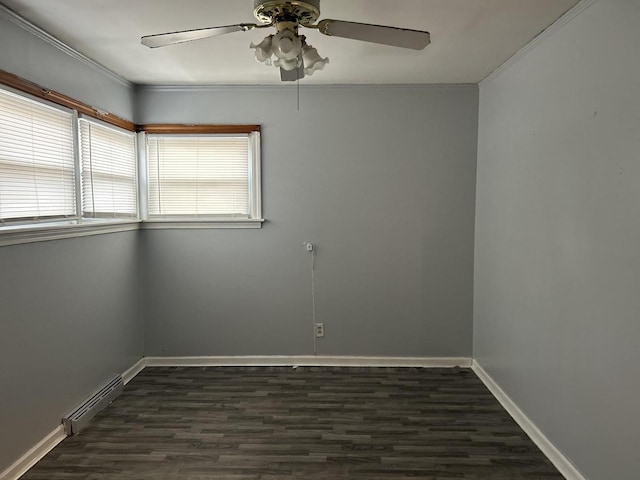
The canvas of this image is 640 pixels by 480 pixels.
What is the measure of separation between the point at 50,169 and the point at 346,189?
217 centimetres

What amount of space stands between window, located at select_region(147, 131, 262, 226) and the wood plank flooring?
4.52ft

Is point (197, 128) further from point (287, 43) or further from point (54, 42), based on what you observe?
point (287, 43)

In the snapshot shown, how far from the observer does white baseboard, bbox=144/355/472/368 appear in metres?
3.90

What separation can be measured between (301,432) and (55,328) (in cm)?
161

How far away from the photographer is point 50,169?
8.64ft

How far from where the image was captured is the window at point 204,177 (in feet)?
12.5

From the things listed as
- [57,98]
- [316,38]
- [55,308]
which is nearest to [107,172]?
[57,98]

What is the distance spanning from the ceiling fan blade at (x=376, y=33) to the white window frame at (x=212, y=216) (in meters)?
2.03

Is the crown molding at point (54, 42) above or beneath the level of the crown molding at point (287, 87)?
beneath

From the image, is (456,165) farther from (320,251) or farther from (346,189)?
(320,251)

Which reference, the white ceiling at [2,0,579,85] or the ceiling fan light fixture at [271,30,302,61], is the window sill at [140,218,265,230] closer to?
the white ceiling at [2,0,579,85]

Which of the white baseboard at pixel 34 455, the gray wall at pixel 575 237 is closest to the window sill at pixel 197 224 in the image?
the white baseboard at pixel 34 455

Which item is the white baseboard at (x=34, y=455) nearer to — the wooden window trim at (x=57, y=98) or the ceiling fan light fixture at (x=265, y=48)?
the wooden window trim at (x=57, y=98)

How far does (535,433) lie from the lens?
8.76 feet
